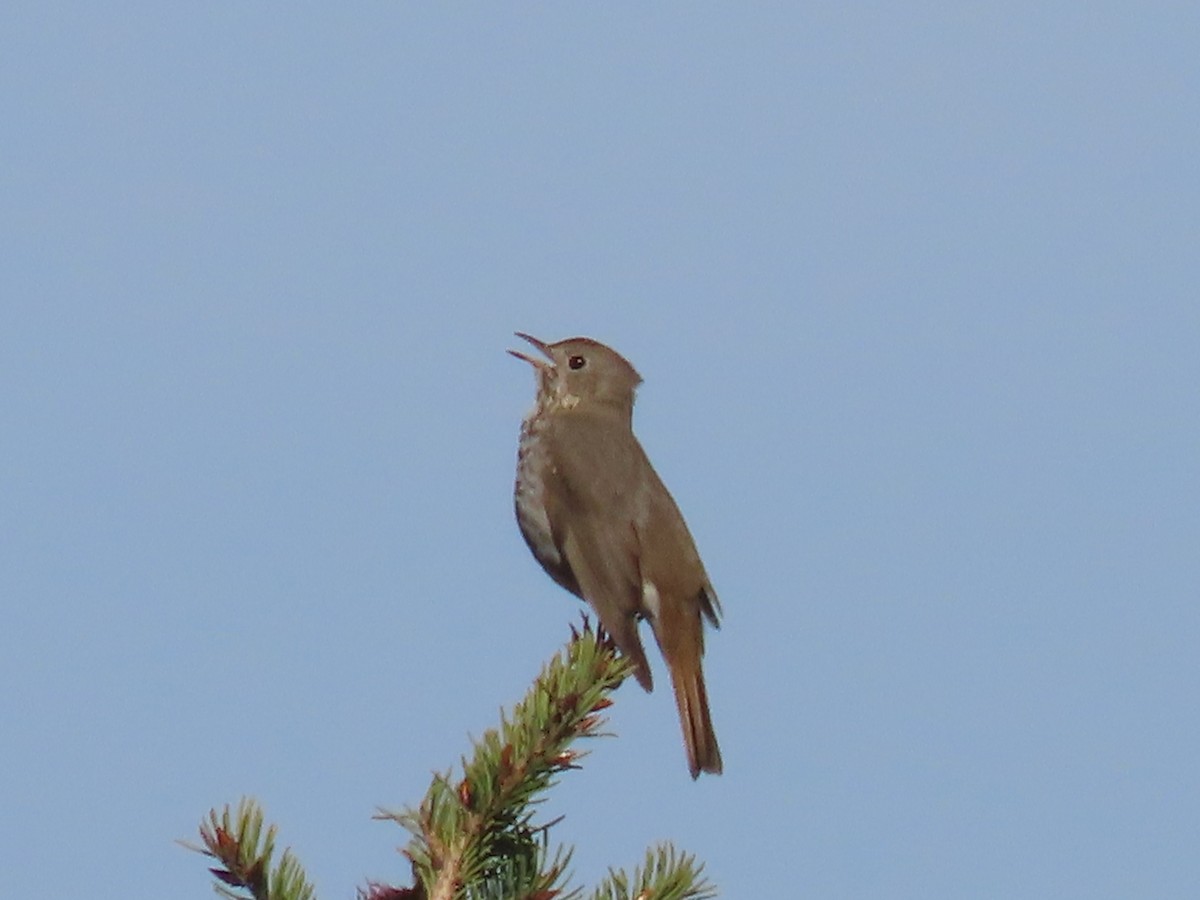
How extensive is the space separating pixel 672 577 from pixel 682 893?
12.6 ft

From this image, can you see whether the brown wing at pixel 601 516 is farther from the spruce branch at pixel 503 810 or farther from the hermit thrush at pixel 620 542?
the spruce branch at pixel 503 810

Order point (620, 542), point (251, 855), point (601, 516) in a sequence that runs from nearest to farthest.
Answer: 1. point (251, 855)
2. point (620, 542)
3. point (601, 516)

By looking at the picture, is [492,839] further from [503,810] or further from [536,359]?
[536,359]

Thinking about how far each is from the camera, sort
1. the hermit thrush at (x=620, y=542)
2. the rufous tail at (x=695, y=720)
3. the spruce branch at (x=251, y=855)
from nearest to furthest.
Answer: the spruce branch at (x=251, y=855), the rufous tail at (x=695, y=720), the hermit thrush at (x=620, y=542)

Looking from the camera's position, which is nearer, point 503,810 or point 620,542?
point 503,810

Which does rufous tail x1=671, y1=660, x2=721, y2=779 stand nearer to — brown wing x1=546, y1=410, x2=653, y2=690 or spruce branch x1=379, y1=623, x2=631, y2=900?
brown wing x1=546, y1=410, x2=653, y2=690

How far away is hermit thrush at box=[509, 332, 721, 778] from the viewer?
266 inches

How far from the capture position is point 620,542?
288 inches

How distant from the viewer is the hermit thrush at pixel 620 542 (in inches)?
266

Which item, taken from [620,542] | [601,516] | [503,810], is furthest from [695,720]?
[503,810]

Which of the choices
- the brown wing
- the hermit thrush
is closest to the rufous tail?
the hermit thrush

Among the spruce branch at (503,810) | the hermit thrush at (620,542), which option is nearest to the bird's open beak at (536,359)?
the hermit thrush at (620,542)

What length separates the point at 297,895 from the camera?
317 cm

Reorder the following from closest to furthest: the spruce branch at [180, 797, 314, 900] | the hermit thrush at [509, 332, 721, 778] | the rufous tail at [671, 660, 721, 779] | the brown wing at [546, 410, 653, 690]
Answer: the spruce branch at [180, 797, 314, 900]
the rufous tail at [671, 660, 721, 779]
the hermit thrush at [509, 332, 721, 778]
the brown wing at [546, 410, 653, 690]
